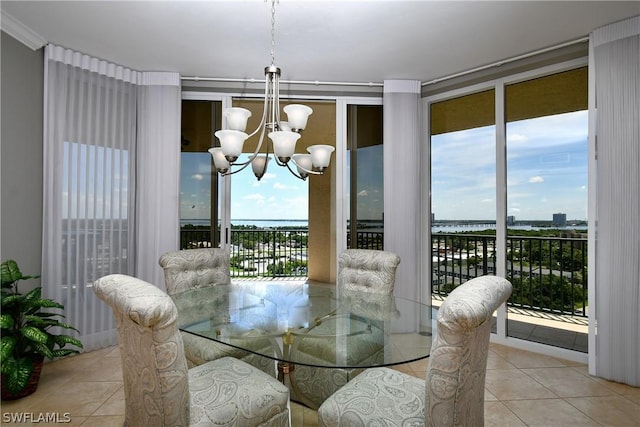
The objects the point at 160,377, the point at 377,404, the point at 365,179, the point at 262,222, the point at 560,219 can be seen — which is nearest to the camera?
the point at 160,377

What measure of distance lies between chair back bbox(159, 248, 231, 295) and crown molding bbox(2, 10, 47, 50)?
2.00m

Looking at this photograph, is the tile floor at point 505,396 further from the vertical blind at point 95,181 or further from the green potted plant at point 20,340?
the vertical blind at point 95,181

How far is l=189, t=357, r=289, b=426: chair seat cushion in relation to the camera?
1.37 metres

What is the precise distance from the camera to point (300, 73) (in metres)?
3.45

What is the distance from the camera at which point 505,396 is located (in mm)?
2365

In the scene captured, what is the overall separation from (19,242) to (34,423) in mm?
1368

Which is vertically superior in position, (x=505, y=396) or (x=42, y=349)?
(x=42, y=349)

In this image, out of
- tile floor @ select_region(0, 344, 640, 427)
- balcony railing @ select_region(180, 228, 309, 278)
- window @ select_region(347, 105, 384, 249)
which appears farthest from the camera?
balcony railing @ select_region(180, 228, 309, 278)

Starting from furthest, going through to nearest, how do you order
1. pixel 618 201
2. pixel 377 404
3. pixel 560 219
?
pixel 560 219 → pixel 618 201 → pixel 377 404

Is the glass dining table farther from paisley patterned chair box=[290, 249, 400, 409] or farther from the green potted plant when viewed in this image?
the green potted plant

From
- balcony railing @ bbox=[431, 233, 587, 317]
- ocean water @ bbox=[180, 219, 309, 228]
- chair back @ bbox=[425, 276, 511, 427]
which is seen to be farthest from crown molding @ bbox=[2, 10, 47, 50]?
balcony railing @ bbox=[431, 233, 587, 317]

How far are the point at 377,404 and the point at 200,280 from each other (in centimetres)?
173

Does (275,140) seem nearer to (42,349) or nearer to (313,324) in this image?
(313,324)

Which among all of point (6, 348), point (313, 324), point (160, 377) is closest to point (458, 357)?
point (313, 324)
